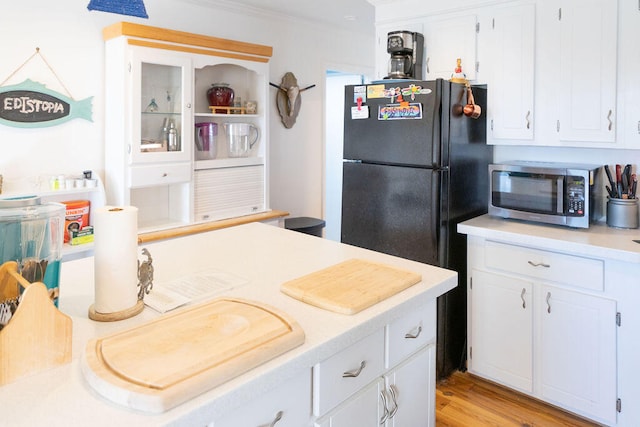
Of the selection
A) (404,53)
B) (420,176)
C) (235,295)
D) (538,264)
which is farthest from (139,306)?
(404,53)

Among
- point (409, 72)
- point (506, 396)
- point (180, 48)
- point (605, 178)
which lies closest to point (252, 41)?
point (180, 48)

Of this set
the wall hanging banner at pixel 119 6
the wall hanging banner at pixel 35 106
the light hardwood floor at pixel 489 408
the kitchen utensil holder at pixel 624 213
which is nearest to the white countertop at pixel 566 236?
the kitchen utensil holder at pixel 624 213

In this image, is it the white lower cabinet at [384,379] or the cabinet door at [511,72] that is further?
the cabinet door at [511,72]

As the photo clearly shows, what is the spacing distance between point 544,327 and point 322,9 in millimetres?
2852

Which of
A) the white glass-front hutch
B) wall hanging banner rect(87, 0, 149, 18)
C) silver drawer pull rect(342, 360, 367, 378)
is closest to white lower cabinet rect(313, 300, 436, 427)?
silver drawer pull rect(342, 360, 367, 378)

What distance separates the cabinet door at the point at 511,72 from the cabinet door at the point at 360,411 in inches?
74.0

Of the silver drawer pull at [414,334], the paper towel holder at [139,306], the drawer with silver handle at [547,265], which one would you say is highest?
the paper towel holder at [139,306]

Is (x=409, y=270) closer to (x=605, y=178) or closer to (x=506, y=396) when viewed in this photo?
(x=506, y=396)

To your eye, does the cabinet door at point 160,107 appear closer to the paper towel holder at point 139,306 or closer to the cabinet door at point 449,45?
the cabinet door at point 449,45

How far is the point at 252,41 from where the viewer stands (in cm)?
386

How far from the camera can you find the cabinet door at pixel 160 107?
288 cm

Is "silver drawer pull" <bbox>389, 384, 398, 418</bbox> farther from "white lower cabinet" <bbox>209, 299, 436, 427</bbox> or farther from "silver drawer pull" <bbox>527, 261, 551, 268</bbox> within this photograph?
"silver drawer pull" <bbox>527, 261, 551, 268</bbox>

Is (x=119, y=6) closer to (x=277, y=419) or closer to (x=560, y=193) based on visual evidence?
(x=277, y=419)

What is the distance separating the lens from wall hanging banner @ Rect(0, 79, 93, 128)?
2.66 m
